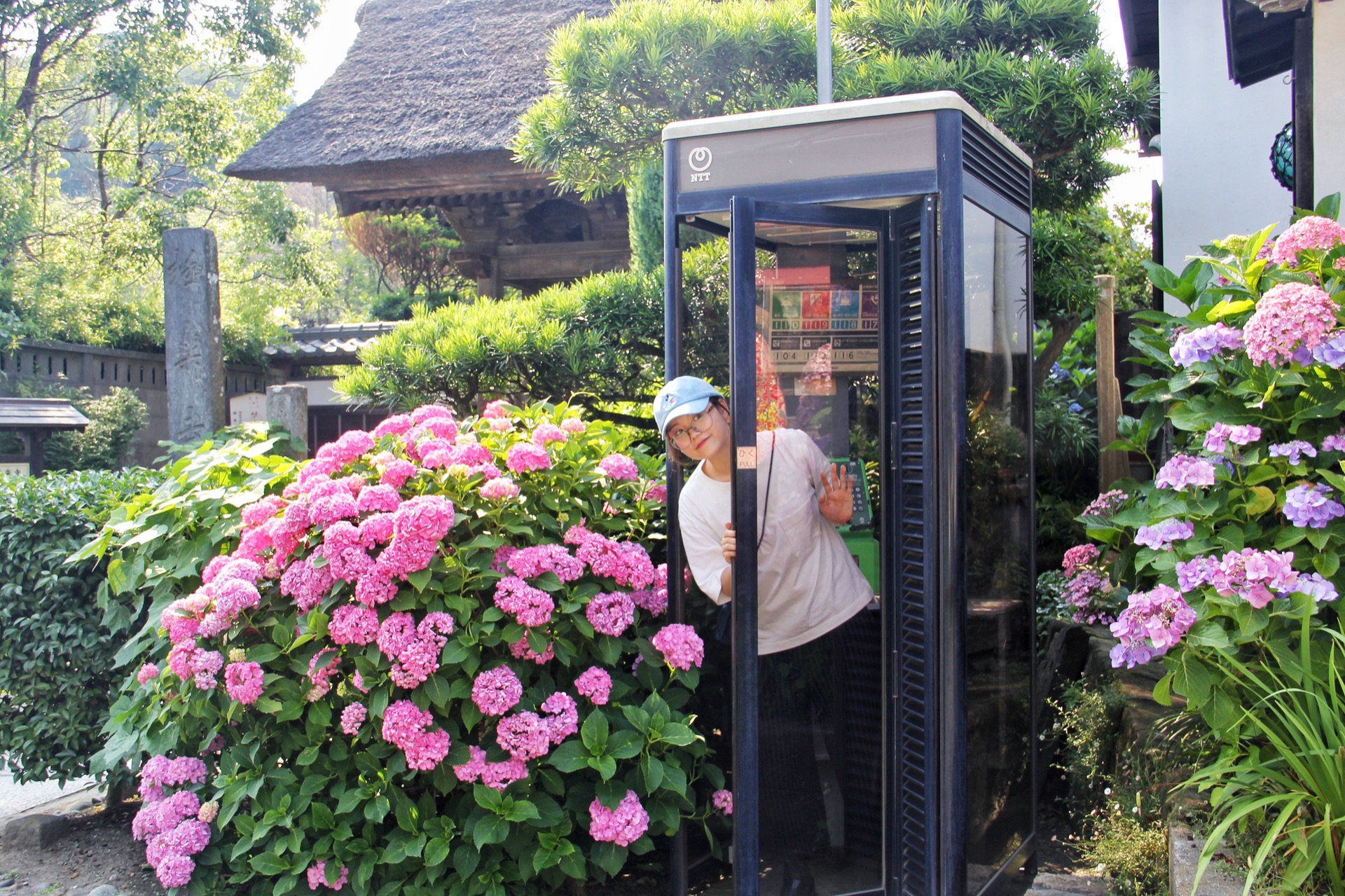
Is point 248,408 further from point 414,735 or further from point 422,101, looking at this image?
point 414,735

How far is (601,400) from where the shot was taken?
4.74 meters

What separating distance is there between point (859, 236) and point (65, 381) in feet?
36.8

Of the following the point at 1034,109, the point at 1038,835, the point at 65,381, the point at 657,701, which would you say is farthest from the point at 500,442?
the point at 65,381

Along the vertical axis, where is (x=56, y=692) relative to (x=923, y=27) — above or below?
below

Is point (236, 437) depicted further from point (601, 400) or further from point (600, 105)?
point (600, 105)

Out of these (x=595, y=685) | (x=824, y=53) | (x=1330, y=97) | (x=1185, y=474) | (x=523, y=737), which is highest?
(x=824, y=53)

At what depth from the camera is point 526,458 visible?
2834mm

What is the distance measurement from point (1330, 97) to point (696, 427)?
263 cm

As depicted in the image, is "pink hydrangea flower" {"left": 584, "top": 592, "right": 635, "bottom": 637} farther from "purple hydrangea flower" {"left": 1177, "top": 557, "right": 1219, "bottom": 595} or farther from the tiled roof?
the tiled roof

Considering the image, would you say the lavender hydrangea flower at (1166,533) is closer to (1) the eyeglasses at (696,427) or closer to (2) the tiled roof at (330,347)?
(1) the eyeglasses at (696,427)

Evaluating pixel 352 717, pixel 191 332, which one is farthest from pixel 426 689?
pixel 191 332

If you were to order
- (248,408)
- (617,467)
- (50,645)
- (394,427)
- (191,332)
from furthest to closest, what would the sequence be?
(248,408) → (191,332) → (50,645) → (394,427) → (617,467)

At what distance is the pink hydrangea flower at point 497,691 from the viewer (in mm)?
2529

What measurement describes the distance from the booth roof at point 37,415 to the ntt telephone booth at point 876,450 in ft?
19.7
